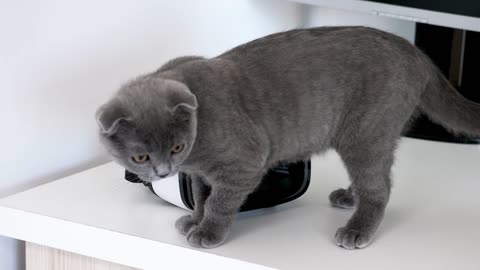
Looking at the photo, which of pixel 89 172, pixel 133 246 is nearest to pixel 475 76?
pixel 89 172

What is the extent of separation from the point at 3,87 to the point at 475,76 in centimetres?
115

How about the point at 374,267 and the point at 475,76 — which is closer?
the point at 374,267

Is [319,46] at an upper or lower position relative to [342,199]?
upper

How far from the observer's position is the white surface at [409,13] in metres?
1.53

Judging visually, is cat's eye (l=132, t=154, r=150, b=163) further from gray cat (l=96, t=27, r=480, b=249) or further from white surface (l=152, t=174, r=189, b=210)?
white surface (l=152, t=174, r=189, b=210)

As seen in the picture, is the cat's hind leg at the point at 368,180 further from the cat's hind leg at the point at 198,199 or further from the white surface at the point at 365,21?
the white surface at the point at 365,21

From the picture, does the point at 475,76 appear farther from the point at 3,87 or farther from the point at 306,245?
the point at 3,87

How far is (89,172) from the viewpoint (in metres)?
1.39

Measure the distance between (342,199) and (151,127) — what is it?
0.43 meters

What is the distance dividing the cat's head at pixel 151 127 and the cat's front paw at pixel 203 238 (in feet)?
0.32

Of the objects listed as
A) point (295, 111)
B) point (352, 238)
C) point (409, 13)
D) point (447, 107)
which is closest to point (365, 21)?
point (409, 13)

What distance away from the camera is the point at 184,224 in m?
1.12

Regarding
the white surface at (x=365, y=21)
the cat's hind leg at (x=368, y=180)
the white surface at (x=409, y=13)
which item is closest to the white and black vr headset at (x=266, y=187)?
the cat's hind leg at (x=368, y=180)

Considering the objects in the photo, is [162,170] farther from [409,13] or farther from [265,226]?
[409,13]
